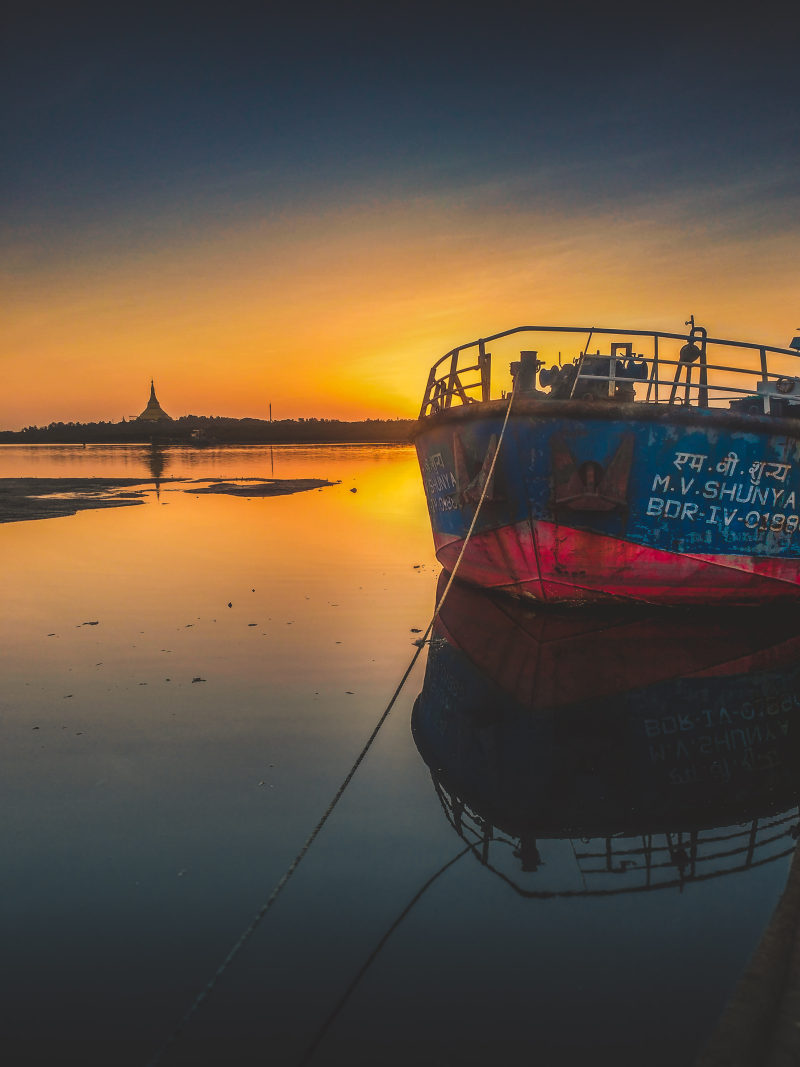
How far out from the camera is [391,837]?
3.98m

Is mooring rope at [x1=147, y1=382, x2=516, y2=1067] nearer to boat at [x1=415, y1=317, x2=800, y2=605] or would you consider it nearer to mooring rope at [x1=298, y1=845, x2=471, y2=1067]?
mooring rope at [x1=298, y1=845, x2=471, y2=1067]

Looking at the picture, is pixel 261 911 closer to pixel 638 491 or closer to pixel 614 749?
pixel 614 749

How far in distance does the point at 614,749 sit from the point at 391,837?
6.47 ft

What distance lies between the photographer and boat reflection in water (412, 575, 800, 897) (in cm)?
384

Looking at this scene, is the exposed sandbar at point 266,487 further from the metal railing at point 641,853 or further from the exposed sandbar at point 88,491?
the metal railing at point 641,853

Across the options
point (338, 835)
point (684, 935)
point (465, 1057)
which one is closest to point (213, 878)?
point (338, 835)

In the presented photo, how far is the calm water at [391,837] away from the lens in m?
2.61

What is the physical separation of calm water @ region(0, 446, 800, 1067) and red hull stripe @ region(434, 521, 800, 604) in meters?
0.54

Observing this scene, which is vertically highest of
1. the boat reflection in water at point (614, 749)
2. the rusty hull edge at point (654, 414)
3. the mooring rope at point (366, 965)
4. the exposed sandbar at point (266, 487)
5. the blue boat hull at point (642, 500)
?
the rusty hull edge at point (654, 414)

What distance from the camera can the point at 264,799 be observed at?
4375mm

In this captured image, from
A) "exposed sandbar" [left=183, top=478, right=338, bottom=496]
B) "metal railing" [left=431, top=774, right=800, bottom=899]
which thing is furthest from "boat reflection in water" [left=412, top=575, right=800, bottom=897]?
"exposed sandbar" [left=183, top=478, right=338, bottom=496]

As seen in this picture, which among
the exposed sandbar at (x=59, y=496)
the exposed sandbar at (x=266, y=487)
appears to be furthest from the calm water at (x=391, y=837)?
the exposed sandbar at (x=266, y=487)

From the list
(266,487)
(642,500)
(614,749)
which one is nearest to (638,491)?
(642,500)

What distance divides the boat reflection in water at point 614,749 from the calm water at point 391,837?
0.02 meters
